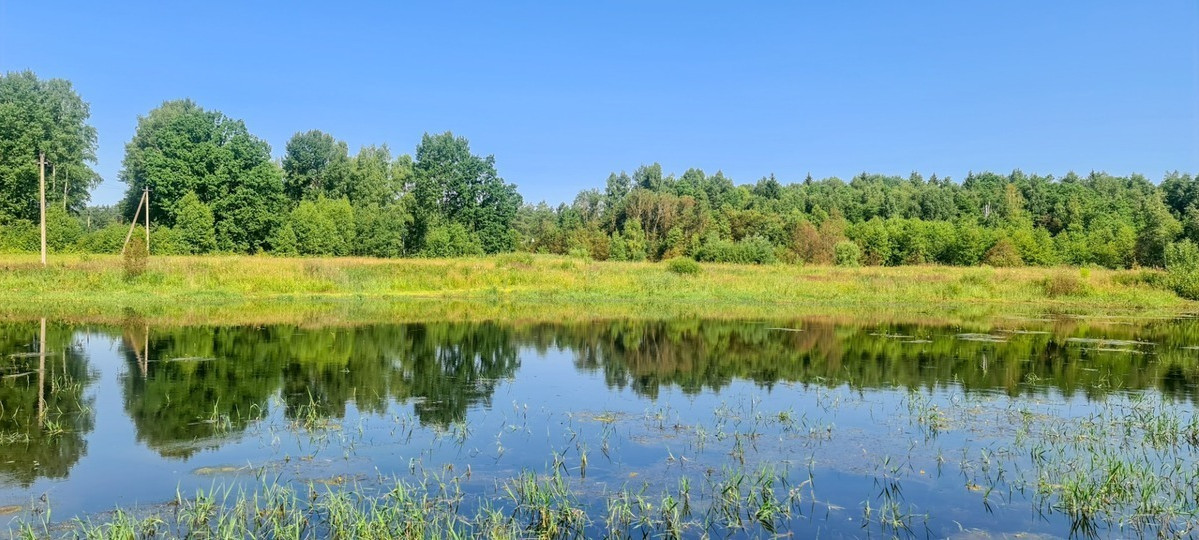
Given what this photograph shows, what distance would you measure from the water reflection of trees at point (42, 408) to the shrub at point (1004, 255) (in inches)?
2814

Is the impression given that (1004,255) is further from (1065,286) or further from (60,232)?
(60,232)

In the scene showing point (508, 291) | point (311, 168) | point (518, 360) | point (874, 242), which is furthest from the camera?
point (874, 242)

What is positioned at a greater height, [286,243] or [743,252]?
[286,243]

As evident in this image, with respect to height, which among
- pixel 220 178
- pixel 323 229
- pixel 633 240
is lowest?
pixel 323 229

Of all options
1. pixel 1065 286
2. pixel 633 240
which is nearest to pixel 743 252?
pixel 633 240

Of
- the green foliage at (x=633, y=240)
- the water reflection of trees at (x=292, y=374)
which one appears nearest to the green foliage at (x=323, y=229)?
the green foliage at (x=633, y=240)

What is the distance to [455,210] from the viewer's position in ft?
249

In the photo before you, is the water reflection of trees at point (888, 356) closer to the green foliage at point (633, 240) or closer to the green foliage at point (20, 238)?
the green foliage at point (20, 238)

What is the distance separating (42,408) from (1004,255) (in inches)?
2989

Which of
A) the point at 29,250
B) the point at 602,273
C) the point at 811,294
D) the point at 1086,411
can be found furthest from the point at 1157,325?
the point at 29,250

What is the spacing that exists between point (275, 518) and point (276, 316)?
18.7 m

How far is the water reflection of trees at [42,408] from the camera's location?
8227 millimetres

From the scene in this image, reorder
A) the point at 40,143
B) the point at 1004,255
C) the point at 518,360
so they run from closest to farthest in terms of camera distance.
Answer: the point at 518,360 → the point at 40,143 → the point at 1004,255

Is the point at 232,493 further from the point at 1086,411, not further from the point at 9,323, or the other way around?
the point at 9,323
